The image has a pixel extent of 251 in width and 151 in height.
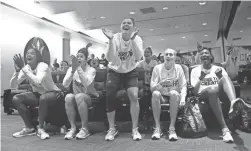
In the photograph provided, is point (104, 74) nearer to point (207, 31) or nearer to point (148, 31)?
point (148, 31)

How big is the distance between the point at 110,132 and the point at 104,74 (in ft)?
3.52

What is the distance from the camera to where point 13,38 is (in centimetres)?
801

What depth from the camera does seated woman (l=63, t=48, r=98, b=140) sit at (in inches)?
95.3

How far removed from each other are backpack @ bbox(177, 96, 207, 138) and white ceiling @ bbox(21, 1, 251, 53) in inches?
206

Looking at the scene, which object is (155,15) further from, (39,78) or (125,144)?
(125,144)

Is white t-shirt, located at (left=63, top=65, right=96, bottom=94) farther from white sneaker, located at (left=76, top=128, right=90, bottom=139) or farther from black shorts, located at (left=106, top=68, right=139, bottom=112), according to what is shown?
white sneaker, located at (left=76, top=128, right=90, bottom=139)

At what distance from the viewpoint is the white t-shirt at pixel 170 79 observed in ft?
8.00

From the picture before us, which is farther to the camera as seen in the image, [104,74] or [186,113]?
[104,74]

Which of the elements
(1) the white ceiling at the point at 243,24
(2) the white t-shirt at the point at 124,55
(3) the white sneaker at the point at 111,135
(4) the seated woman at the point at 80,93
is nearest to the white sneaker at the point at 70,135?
(4) the seated woman at the point at 80,93

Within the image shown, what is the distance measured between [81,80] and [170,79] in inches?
44.9

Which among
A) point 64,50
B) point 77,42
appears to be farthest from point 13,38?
point 77,42

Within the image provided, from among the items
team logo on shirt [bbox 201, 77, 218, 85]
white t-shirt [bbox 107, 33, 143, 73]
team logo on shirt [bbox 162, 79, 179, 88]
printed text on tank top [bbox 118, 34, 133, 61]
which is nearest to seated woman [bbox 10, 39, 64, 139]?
white t-shirt [bbox 107, 33, 143, 73]

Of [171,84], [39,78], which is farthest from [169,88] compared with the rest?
[39,78]

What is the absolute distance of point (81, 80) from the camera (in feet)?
8.11
